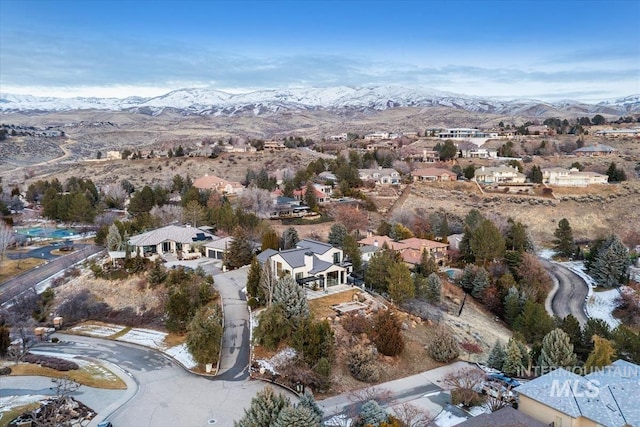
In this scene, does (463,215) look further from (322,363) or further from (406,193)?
(322,363)

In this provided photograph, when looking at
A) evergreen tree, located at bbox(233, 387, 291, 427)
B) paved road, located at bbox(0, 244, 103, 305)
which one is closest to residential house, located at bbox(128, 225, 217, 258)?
paved road, located at bbox(0, 244, 103, 305)

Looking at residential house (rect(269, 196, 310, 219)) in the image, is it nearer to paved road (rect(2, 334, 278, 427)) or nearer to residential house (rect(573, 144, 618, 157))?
paved road (rect(2, 334, 278, 427))

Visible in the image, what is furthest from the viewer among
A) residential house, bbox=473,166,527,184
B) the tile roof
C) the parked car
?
residential house, bbox=473,166,527,184

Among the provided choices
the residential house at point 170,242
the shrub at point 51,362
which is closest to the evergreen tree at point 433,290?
the residential house at point 170,242

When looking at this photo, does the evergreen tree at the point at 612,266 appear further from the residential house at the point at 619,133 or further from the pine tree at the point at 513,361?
the residential house at the point at 619,133

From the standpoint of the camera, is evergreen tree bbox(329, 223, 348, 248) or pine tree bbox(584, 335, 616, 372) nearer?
pine tree bbox(584, 335, 616, 372)

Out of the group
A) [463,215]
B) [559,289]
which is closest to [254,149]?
[463,215]
